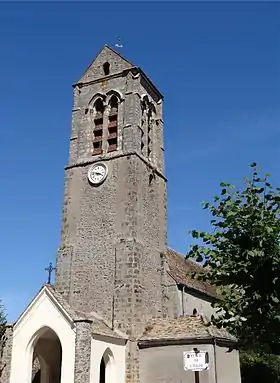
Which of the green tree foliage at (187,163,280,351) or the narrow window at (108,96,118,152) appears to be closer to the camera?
the green tree foliage at (187,163,280,351)

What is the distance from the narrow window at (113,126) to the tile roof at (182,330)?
34.4ft

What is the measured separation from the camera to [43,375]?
2366 cm

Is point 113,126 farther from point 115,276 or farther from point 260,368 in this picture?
point 260,368

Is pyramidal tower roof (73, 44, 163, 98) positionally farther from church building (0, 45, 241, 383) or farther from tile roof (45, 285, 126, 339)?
tile roof (45, 285, 126, 339)

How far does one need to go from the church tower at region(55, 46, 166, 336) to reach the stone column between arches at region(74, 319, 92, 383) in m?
3.35

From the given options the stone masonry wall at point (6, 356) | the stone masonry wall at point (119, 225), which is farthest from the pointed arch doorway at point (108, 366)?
the stone masonry wall at point (6, 356)

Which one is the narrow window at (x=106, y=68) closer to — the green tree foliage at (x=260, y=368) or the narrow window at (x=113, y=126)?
the narrow window at (x=113, y=126)

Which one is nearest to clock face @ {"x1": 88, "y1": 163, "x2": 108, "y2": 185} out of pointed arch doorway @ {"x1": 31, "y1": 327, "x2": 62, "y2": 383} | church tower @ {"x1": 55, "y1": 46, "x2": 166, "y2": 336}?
church tower @ {"x1": 55, "y1": 46, "x2": 166, "y2": 336}

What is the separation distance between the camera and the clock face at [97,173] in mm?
27141

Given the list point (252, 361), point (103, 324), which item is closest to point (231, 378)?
point (252, 361)

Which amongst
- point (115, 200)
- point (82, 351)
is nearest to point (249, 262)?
point (82, 351)

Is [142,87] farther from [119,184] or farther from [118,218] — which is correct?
[118,218]

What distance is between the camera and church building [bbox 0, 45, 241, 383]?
21328 mm

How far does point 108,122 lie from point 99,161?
9.87 feet
